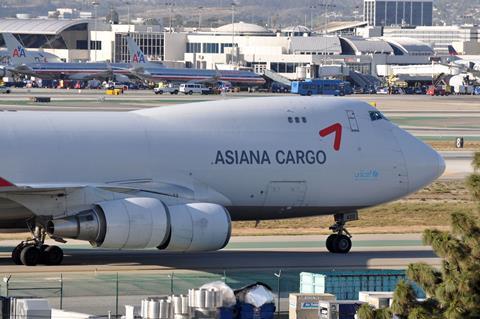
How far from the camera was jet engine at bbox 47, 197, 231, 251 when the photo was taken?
37312 mm

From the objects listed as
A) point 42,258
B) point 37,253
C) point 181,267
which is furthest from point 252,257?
point 37,253

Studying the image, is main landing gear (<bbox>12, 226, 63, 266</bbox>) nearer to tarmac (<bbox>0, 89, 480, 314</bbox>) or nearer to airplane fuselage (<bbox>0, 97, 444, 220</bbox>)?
tarmac (<bbox>0, 89, 480, 314</bbox>)

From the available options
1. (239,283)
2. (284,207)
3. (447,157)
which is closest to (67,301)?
(239,283)

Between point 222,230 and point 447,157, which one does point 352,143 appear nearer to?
point 222,230

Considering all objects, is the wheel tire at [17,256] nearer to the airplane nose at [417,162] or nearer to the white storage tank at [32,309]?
the white storage tank at [32,309]

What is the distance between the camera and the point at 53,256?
127 ft

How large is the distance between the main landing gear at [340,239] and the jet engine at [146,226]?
5616 mm

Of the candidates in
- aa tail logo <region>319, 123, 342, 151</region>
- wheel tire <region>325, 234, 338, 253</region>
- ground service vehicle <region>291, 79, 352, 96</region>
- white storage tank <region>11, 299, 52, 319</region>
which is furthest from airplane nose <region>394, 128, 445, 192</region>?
ground service vehicle <region>291, 79, 352, 96</region>

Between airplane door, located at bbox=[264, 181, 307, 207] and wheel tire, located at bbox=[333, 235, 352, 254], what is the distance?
2059 mm

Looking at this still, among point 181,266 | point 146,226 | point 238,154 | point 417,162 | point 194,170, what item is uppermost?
point 238,154

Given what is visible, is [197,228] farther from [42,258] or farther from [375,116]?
[375,116]

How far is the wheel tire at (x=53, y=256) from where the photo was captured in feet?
127

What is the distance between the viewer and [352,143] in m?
42.9

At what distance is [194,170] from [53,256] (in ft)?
15.6
